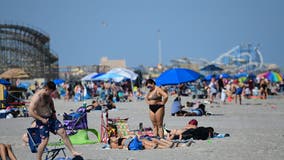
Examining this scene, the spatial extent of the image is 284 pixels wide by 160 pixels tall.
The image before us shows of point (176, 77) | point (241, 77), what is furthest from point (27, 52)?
point (176, 77)

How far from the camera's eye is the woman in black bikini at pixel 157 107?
1120cm

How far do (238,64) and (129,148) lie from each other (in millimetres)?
177885

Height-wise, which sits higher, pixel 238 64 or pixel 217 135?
pixel 238 64

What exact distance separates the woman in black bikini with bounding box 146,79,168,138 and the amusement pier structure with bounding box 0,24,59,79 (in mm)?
43936

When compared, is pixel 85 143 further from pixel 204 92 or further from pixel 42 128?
pixel 204 92

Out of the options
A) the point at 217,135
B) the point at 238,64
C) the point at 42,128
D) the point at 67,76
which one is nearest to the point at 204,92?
the point at 217,135

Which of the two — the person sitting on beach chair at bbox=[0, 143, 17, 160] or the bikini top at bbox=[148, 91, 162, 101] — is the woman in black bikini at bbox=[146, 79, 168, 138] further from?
the person sitting on beach chair at bbox=[0, 143, 17, 160]

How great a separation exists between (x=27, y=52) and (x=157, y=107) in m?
51.3

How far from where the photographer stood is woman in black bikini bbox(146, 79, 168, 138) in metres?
11.2

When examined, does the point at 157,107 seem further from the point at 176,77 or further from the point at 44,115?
the point at 176,77

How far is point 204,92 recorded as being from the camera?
34.6m

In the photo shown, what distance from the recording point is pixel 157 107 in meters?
11.3

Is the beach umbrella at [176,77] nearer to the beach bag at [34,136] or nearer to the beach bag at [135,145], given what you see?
the beach bag at [135,145]

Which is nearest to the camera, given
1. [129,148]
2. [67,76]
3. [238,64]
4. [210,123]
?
[129,148]
